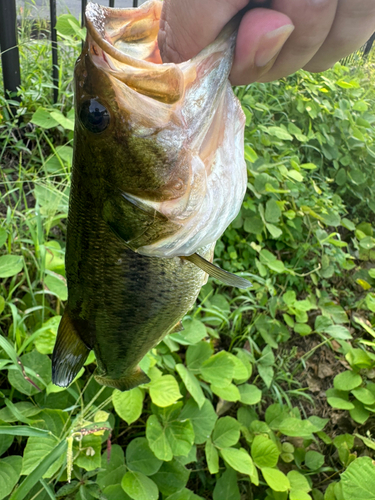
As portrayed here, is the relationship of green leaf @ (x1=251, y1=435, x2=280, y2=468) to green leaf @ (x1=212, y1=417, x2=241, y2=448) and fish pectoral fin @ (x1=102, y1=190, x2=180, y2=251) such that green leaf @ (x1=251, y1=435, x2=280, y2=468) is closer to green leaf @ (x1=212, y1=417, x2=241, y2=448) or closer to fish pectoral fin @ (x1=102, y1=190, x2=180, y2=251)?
green leaf @ (x1=212, y1=417, x2=241, y2=448)

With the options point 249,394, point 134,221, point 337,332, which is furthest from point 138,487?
point 337,332

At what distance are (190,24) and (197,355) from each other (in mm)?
1507

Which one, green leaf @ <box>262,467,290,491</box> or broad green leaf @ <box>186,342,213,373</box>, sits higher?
broad green leaf @ <box>186,342,213,373</box>

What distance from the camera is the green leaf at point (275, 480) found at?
1.85 m

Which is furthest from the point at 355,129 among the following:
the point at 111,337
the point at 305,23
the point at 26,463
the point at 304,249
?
the point at 26,463

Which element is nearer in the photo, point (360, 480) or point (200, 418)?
point (360, 480)

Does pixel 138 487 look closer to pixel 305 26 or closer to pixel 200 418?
pixel 200 418

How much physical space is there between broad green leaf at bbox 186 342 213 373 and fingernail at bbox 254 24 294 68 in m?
1.42

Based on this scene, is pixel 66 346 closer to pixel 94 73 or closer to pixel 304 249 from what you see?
pixel 94 73

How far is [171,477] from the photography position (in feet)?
5.55

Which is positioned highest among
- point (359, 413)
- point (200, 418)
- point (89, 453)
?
point (89, 453)

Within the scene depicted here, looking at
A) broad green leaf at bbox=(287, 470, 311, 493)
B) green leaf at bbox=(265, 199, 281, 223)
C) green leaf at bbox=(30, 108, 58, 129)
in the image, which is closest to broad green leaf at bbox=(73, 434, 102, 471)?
broad green leaf at bbox=(287, 470, 311, 493)

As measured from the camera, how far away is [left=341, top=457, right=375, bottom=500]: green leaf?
1459 mm

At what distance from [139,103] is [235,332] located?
80.3 inches
